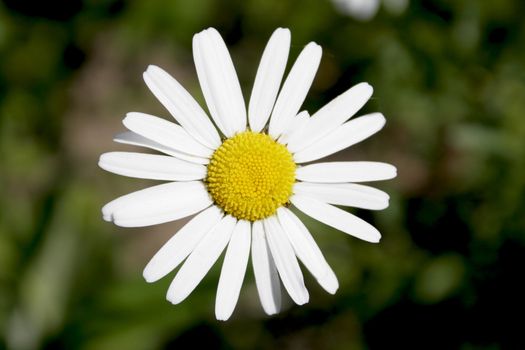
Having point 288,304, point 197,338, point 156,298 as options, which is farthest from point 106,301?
point 288,304

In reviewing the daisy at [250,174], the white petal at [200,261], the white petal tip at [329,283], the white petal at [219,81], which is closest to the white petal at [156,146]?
the daisy at [250,174]

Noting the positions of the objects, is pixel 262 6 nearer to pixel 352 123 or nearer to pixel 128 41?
pixel 128 41

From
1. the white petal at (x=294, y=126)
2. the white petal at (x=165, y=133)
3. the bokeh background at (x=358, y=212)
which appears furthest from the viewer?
the bokeh background at (x=358, y=212)

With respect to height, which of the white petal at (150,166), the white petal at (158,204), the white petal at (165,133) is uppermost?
the white petal at (165,133)

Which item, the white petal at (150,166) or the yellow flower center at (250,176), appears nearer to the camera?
the white petal at (150,166)

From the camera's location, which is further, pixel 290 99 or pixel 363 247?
pixel 363 247

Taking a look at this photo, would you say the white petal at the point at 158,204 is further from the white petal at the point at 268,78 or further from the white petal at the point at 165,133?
the white petal at the point at 268,78

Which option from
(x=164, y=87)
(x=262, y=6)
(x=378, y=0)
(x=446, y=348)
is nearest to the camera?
(x=164, y=87)
